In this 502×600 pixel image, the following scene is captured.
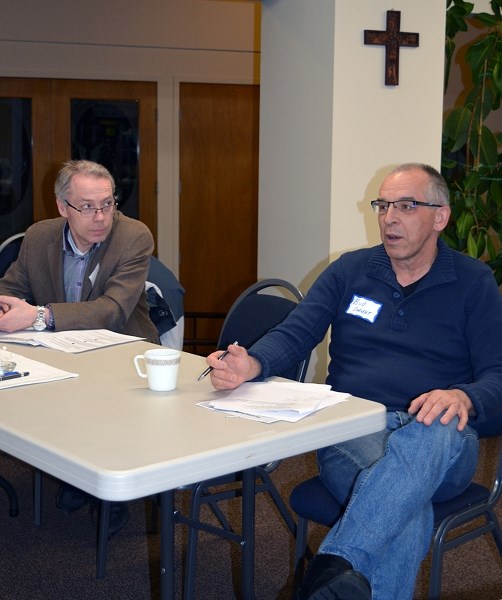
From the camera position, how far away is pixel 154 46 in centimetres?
680

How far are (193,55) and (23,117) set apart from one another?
140 centimetres

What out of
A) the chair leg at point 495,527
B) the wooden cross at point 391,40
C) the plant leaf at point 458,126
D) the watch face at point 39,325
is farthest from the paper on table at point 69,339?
the plant leaf at point 458,126

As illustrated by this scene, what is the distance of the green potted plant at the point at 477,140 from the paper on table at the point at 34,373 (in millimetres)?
2823

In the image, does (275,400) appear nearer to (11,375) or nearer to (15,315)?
(11,375)

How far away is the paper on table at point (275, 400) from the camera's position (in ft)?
6.02

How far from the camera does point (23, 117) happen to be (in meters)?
6.67

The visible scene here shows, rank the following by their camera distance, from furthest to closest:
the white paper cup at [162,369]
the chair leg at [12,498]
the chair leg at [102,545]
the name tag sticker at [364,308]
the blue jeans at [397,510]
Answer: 1. the chair leg at [12,498]
2. the chair leg at [102,545]
3. the name tag sticker at [364,308]
4. the white paper cup at [162,369]
5. the blue jeans at [397,510]

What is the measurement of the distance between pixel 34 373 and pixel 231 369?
1.66 feet

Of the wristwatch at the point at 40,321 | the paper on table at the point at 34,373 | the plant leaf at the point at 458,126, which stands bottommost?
the paper on table at the point at 34,373

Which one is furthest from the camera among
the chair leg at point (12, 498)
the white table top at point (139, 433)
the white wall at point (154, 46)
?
the white wall at point (154, 46)

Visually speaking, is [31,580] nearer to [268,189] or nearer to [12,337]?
[12,337]

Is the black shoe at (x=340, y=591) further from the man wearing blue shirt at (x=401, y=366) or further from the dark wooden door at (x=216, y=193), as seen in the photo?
the dark wooden door at (x=216, y=193)

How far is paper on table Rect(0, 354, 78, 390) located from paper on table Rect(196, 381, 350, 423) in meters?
0.45

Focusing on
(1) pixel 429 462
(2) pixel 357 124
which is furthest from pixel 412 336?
(2) pixel 357 124
